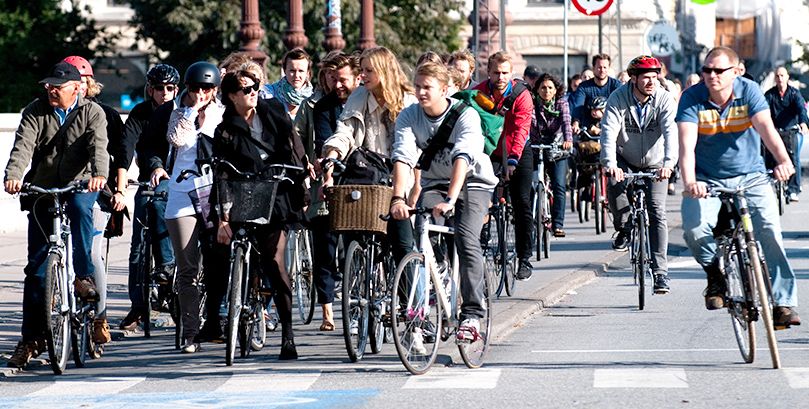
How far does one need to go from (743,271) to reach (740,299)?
19 centimetres

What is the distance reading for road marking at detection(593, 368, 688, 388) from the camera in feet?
29.9

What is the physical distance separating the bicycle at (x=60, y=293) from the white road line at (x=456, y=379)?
6.38 feet

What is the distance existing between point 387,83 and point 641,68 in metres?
2.75

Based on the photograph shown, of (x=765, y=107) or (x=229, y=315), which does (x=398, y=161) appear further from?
(x=765, y=107)

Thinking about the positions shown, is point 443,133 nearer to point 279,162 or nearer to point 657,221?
point 279,162

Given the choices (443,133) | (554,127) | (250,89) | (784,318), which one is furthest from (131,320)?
(554,127)

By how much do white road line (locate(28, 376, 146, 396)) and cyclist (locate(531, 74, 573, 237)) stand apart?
9.67 m

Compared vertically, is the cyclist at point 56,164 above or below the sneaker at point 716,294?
above

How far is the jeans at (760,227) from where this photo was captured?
10.2 meters

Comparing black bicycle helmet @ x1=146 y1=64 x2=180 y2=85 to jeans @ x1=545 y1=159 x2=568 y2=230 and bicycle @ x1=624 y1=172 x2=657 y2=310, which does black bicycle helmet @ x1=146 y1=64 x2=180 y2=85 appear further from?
jeans @ x1=545 y1=159 x2=568 y2=230

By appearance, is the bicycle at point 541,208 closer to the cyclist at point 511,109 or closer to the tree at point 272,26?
the cyclist at point 511,109

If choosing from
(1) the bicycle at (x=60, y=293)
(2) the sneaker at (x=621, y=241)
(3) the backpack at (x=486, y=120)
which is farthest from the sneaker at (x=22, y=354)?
(2) the sneaker at (x=621, y=241)

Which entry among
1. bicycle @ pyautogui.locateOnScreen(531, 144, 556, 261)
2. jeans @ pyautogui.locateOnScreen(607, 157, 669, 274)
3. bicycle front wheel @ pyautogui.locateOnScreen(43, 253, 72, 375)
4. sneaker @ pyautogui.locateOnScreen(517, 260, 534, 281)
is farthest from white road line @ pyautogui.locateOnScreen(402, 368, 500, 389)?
bicycle @ pyautogui.locateOnScreen(531, 144, 556, 261)

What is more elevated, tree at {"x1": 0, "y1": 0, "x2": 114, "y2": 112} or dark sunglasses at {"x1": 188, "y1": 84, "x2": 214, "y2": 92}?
tree at {"x1": 0, "y1": 0, "x2": 114, "y2": 112}
